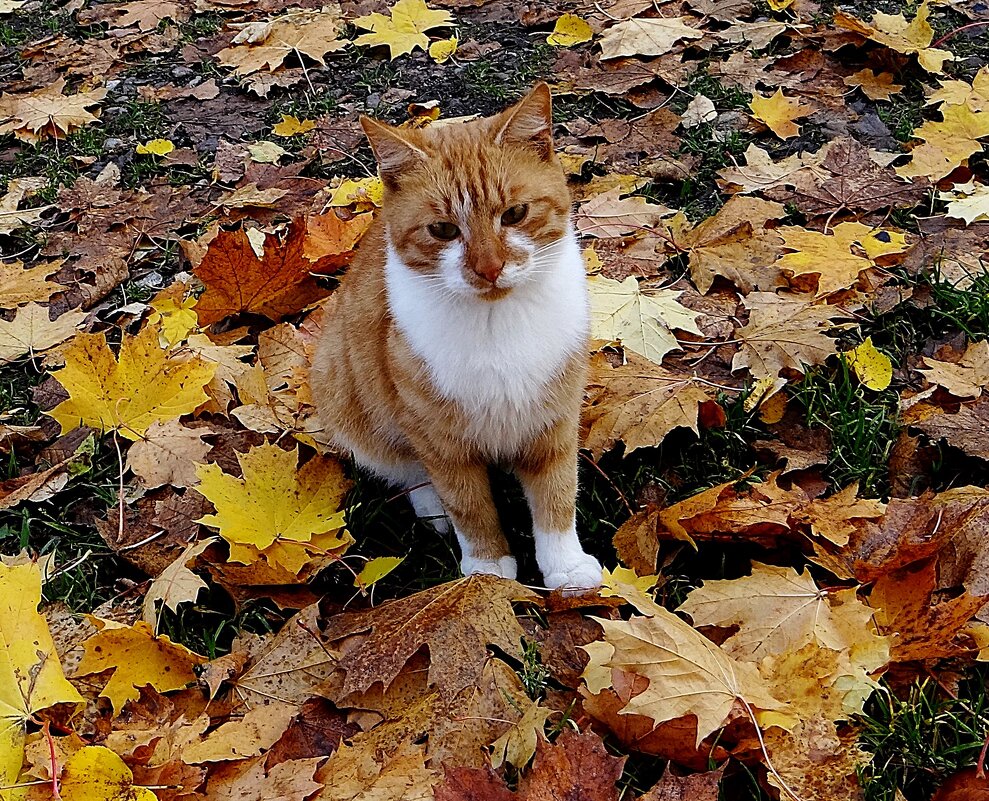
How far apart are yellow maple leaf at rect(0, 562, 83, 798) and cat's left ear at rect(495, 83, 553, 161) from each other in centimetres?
142

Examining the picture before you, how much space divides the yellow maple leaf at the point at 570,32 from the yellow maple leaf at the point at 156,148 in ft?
6.24

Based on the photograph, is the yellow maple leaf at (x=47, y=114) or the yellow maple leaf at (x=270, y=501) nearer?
the yellow maple leaf at (x=270, y=501)

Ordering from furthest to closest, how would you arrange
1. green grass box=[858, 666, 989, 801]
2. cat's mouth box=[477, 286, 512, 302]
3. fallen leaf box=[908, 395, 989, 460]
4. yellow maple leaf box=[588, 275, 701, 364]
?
yellow maple leaf box=[588, 275, 701, 364], fallen leaf box=[908, 395, 989, 460], cat's mouth box=[477, 286, 512, 302], green grass box=[858, 666, 989, 801]

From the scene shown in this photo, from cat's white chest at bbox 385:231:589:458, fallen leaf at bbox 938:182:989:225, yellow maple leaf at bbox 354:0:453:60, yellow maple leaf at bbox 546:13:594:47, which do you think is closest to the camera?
cat's white chest at bbox 385:231:589:458

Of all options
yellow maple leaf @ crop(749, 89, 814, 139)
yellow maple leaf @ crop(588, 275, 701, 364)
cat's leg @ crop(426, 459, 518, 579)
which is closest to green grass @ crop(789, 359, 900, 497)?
yellow maple leaf @ crop(588, 275, 701, 364)

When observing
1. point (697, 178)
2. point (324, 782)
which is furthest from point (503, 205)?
point (697, 178)

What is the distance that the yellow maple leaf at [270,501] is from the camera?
2.35 metres

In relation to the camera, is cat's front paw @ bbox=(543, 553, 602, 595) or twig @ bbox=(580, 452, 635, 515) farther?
twig @ bbox=(580, 452, 635, 515)

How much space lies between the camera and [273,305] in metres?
3.34

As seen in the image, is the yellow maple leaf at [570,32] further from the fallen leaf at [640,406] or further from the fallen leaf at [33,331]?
the fallen leaf at [33,331]

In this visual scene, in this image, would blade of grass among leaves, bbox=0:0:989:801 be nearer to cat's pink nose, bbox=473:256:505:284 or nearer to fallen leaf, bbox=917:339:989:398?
fallen leaf, bbox=917:339:989:398

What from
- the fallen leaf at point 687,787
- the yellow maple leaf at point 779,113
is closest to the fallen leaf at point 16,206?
the yellow maple leaf at point 779,113

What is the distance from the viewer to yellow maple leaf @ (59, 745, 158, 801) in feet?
5.78

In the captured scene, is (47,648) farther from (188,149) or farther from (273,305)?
(188,149)
